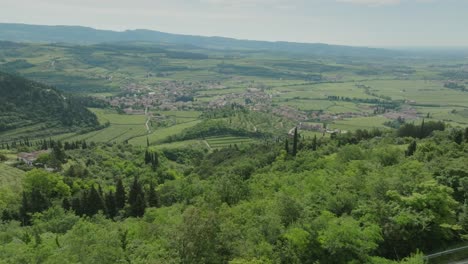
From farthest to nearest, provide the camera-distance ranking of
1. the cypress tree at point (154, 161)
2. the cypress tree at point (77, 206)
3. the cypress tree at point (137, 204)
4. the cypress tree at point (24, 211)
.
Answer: the cypress tree at point (154, 161) < the cypress tree at point (24, 211) < the cypress tree at point (77, 206) < the cypress tree at point (137, 204)

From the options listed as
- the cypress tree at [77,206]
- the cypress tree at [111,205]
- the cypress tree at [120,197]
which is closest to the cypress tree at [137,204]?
the cypress tree at [120,197]

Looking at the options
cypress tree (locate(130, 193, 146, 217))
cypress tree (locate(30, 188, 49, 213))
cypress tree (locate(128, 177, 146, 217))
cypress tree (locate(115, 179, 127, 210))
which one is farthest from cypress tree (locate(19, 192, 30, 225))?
cypress tree (locate(130, 193, 146, 217))

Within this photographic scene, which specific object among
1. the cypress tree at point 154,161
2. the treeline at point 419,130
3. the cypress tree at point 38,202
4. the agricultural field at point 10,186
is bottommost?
the cypress tree at point 154,161

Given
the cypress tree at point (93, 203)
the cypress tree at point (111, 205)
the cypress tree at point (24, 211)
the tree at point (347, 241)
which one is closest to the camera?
the tree at point (347, 241)

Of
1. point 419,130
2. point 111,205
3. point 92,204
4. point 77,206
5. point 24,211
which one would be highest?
point 419,130

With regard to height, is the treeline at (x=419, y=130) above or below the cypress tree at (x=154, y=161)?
above

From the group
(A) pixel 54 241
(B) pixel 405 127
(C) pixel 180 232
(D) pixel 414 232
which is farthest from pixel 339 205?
(B) pixel 405 127

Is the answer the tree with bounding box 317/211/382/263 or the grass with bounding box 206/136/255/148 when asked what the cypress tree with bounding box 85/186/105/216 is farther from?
the grass with bounding box 206/136/255/148

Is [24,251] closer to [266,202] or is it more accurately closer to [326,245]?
[266,202]

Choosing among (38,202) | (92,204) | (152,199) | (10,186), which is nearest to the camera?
(92,204)

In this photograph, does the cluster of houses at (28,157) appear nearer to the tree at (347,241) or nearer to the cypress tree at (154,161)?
the cypress tree at (154,161)

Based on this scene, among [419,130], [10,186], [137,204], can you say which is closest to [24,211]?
[10,186]

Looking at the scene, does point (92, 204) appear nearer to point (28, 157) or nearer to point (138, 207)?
point (138, 207)
